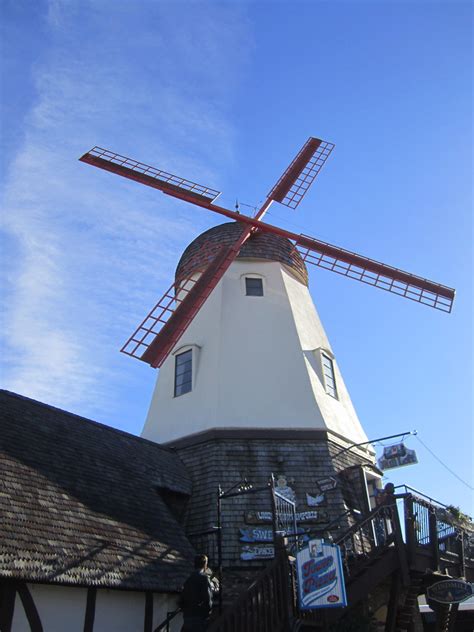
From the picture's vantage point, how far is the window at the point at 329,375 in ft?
49.3

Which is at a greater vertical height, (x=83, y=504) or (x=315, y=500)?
(x=315, y=500)

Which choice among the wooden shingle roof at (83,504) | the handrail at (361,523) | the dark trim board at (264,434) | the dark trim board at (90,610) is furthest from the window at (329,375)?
the dark trim board at (90,610)

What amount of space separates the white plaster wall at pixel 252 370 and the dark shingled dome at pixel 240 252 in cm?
49

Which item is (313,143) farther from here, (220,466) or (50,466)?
(50,466)

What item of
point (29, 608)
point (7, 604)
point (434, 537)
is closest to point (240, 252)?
point (434, 537)

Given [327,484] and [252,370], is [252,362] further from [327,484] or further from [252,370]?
[327,484]

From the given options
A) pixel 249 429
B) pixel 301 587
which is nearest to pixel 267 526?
pixel 249 429

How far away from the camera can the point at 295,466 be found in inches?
487

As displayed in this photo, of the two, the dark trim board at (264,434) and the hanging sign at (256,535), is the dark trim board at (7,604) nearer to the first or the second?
the hanging sign at (256,535)

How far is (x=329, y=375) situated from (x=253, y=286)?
3.40 meters

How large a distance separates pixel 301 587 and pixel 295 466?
4679 mm

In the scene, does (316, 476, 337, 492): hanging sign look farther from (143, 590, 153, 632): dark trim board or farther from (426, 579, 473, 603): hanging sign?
(143, 590, 153, 632): dark trim board

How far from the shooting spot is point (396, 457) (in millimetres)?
13188

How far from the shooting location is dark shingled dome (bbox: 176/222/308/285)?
17.3 meters
